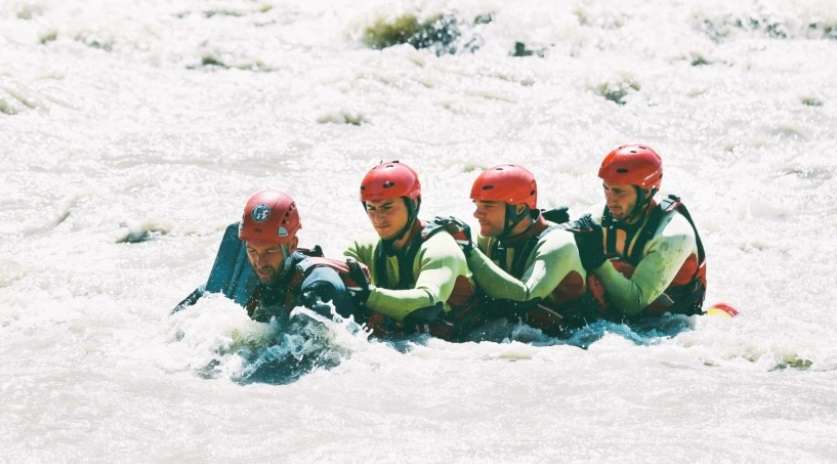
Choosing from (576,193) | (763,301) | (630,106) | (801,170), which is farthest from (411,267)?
(630,106)

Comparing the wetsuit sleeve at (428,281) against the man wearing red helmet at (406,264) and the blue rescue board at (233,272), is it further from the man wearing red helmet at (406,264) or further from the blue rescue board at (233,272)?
the blue rescue board at (233,272)

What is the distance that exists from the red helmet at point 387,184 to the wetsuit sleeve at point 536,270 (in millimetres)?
620

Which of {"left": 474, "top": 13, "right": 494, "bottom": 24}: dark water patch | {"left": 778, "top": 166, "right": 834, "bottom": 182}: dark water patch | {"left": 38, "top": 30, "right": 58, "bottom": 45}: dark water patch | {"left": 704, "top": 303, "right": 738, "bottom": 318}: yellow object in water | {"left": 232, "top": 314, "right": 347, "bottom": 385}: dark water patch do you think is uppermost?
{"left": 474, "top": 13, "right": 494, "bottom": 24}: dark water patch

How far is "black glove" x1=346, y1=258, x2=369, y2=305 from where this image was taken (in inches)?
277

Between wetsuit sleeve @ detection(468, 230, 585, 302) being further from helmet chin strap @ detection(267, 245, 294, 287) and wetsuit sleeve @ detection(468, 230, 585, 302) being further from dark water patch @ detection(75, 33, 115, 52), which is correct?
dark water patch @ detection(75, 33, 115, 52)

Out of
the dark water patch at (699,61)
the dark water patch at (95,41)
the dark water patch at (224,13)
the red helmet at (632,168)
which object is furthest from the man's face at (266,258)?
the dark water patch at (224,13)

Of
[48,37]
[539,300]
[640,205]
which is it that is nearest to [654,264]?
[640,205]

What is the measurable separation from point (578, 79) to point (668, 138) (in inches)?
105

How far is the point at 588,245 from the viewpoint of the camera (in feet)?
26.1

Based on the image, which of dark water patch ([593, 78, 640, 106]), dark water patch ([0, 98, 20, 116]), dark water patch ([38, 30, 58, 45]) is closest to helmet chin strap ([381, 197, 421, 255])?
dark water patch ([0, 98, 20, 116])

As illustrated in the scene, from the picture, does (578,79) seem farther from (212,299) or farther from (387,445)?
(387,445)

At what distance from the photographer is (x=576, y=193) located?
13.6 m

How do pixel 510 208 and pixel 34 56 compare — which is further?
pixel 34 56

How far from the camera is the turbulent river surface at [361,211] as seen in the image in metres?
6.27
